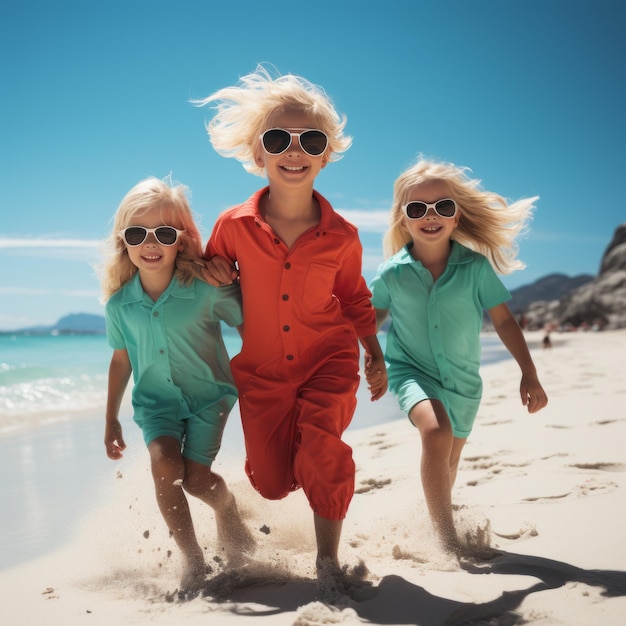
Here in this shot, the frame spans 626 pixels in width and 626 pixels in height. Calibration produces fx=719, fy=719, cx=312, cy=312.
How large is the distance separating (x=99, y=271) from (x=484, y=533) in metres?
2.18

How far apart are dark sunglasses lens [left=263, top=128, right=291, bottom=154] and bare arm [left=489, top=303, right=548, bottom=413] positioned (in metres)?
1.32

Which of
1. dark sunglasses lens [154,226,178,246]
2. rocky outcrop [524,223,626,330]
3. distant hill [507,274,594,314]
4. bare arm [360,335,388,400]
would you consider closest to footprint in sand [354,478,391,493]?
bare arm [360,335,388,400]

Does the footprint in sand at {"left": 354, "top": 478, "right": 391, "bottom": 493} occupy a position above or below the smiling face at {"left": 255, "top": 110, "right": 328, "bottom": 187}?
below

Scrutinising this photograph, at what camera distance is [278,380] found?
10.5ft

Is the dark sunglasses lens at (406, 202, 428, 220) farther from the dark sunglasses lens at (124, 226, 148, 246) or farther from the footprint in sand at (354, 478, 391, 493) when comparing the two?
the footprint in sand at (354, 478, 391, 493)

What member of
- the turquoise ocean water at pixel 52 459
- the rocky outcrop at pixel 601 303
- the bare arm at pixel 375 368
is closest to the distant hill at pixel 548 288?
the rocky outcrop at pixel 601 303

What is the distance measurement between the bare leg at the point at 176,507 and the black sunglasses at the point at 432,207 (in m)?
1.68

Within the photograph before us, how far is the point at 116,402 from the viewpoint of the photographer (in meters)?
3.38

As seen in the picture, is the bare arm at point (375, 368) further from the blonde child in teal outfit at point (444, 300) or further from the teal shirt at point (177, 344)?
the teal shirt at point (177, 344)

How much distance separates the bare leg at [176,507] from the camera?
2.93m

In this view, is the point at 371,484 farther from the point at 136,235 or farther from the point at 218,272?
the point at 136,235

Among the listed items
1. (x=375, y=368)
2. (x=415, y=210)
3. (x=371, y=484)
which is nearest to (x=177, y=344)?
(x=375, y=368)

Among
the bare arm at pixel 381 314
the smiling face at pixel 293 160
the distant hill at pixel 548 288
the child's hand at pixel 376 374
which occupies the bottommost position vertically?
the child's hand at pixel 376 374

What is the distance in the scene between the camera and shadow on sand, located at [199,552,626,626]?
95.3 inches
